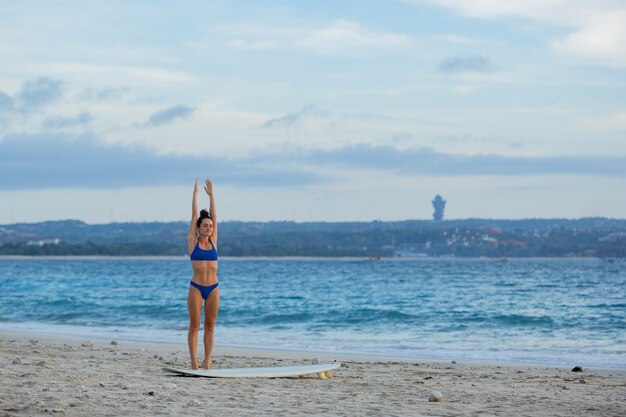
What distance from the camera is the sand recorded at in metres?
8.48

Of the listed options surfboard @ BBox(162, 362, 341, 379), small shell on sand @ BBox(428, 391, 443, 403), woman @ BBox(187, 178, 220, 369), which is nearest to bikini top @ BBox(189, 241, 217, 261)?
woman @ BBox(187, 178, 220, 369)

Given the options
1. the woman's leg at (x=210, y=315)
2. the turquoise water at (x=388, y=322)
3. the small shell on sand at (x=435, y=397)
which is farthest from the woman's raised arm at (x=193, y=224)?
the turquoise water at (x=388, y=322)

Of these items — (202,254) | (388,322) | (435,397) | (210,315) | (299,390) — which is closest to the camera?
(435,397)

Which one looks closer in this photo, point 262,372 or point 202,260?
point 202,260

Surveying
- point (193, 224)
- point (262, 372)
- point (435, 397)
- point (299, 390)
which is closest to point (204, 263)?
point (193, 224)

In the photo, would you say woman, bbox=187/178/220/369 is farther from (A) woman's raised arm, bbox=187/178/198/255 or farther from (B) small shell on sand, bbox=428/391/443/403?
(B) small shell on sand, bbox=428/391/443/403

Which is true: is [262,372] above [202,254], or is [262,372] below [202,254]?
below

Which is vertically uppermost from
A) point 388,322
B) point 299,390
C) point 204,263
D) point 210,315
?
point 204,263

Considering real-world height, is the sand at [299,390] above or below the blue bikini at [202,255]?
below

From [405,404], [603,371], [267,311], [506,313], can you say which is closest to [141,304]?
[267,311]

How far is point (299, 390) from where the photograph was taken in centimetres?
989

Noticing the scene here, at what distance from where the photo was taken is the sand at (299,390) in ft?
27.8

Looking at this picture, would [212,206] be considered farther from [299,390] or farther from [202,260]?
[299,390]

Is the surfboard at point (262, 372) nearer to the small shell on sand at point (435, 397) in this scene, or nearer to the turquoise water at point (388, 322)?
the small shell on sand at point (435, 397)
